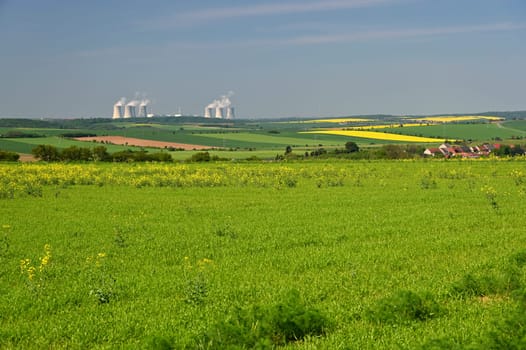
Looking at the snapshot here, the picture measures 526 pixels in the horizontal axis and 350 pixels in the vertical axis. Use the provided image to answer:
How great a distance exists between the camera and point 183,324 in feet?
30.5

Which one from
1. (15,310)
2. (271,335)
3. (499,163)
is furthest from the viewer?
(499,163)

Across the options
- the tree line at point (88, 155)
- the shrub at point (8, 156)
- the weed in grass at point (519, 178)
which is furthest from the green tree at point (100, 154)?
the weed in grass at point (519, 178)

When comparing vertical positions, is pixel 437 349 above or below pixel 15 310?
above

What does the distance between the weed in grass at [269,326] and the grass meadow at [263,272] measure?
0.02 metres

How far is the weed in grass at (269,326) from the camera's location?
7.87 m

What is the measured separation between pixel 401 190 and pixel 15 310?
25648 millimetres

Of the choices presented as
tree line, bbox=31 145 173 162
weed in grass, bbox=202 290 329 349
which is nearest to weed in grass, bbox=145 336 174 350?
weed in grass, bbox=202 290 329 349

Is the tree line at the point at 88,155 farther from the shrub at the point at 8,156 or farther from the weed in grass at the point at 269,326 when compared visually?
the weed in grass at the point at 269,326

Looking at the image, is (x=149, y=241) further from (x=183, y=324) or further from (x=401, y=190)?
(x=401, y=190)

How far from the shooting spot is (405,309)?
928 centimetres

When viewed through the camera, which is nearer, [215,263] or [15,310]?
[15,310]

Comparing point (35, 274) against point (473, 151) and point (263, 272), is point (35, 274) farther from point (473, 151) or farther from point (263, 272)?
point (473, 151)

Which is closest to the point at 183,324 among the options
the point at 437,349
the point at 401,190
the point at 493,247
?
the point at 437,349

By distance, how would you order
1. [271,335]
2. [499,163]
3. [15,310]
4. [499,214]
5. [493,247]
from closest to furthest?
[271,335] < [15,310] < [493,247] < [499,214] < [499,163]
